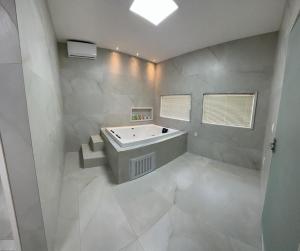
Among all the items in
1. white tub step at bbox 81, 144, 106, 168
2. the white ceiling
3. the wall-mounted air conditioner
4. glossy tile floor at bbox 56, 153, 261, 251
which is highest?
the white ceiling

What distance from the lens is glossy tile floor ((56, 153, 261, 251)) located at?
3.97ft

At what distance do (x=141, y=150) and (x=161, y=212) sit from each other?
96cm

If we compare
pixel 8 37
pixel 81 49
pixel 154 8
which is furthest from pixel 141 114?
pixel 8 37

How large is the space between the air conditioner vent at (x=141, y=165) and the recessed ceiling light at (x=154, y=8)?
2.25m

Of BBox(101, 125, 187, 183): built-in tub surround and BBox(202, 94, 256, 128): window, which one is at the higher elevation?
BBox(202, 94, 256, 128): window

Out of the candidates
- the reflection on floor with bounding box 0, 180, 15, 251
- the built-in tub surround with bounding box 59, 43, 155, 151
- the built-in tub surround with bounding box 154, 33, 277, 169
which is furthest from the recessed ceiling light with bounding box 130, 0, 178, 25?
the reflection on floor with bounding box 0, 180, 15, 251

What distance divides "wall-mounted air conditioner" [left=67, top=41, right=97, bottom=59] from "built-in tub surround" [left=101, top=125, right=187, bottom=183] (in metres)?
1.81

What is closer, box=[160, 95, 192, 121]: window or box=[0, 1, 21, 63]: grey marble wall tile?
box=[0, 1, 21, 63]: grey marble wall tile

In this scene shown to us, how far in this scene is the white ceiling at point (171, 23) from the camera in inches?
67.8

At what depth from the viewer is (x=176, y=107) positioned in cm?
373

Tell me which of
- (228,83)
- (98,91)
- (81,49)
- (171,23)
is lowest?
Answer: (98,91)

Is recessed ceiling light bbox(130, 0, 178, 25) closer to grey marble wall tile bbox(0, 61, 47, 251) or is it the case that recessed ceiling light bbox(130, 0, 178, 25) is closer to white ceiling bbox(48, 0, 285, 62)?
white ceiling bbox(48, 0, 285, 62)

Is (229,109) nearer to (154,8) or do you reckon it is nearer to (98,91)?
(154,8)

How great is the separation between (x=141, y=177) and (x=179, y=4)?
2.64m
